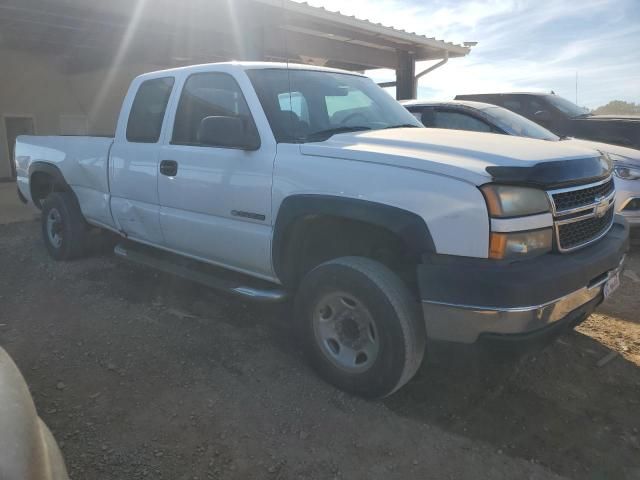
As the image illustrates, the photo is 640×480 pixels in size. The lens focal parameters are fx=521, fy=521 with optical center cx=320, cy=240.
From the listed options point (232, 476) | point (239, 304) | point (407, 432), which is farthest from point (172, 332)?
point (407, 432)

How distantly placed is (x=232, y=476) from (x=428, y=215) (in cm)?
150

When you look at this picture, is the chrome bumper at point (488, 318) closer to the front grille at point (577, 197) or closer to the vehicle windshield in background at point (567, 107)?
the front grille at point (577, 197)

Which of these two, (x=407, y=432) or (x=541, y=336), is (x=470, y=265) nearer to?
(x=541, y=336)

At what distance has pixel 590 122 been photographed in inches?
301

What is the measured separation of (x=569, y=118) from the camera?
309 inches

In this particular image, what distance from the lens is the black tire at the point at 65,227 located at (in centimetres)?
542

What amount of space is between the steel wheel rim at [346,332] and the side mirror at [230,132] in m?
1.12

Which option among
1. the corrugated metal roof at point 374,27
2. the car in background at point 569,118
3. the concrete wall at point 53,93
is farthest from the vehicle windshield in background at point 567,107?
the concrete wall at point 53,93

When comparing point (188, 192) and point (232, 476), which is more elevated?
point (188, 192)

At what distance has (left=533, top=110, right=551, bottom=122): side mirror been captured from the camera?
7798 mm

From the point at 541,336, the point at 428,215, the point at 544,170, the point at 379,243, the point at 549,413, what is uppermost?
the point at 544,170

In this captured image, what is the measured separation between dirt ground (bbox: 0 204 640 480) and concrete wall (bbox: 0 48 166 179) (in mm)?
9371

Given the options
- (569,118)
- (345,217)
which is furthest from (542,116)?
(345,217)

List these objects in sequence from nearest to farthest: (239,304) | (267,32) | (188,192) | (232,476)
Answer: (232,476) < (188,192) < (239,304) < (267,32)
